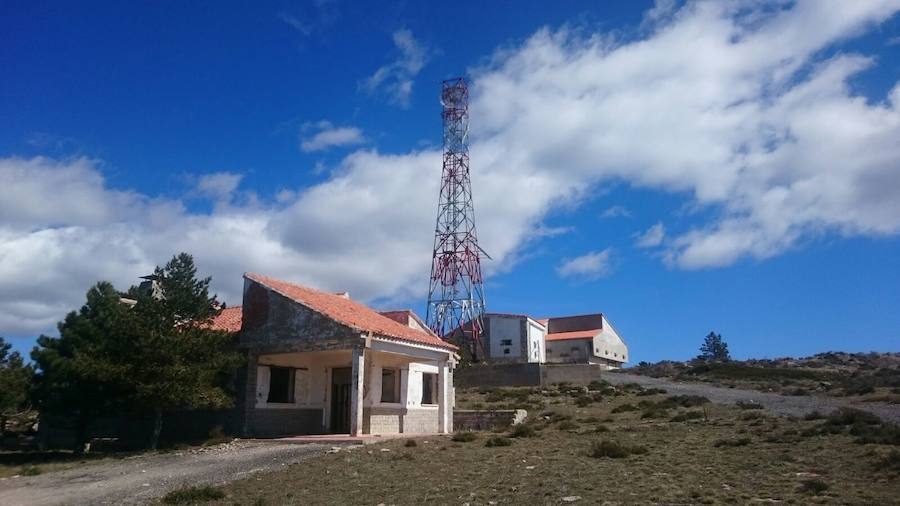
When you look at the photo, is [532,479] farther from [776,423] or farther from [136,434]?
[136,434]

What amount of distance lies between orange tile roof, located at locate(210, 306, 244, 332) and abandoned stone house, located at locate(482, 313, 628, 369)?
115ft

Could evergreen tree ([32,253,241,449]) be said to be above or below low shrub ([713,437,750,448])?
above

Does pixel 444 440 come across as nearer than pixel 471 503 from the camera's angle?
No

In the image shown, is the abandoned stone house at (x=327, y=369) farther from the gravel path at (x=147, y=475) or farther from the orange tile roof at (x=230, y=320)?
the gravel path at (x=147, y=475)

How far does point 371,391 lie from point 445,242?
3158 centimetres

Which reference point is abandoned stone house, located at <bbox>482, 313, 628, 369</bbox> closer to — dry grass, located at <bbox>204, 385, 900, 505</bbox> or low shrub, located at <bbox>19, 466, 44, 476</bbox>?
dry grass, located at <bbox>204, 385, 900, 505</bbox>

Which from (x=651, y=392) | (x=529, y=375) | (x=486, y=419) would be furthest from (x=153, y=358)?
(x=529, y=375)

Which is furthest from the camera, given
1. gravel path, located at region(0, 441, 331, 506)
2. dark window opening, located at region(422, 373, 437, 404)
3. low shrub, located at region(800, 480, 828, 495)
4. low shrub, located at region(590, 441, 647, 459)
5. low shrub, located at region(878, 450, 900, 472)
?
dark window opening, located at region(422, 373, 437, 404)

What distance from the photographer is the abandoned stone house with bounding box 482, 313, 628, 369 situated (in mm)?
64188

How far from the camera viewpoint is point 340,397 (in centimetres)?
2719

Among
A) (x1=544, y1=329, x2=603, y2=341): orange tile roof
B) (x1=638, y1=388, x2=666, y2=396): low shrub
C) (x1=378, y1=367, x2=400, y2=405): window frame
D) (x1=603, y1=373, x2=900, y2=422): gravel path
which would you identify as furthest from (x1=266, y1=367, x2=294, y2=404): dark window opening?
(x1=544, y1=329, x2=603, y2=341): orange tile roof

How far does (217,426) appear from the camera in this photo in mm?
24391

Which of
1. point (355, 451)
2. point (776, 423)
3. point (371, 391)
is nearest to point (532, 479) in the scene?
point (355, 451)

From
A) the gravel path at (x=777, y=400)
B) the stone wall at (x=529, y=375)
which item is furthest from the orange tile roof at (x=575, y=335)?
the stone wall at (x=529, y=375)
